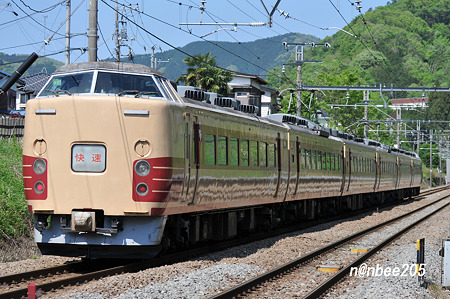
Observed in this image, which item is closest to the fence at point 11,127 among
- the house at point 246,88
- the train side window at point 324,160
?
the train side window at point 324,160

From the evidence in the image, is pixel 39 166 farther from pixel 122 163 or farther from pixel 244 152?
pixel 244 152

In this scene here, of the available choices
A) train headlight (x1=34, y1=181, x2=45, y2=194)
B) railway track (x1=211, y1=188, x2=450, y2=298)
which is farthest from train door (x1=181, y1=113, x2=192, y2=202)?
train headlight (x1=34, y1=181, x2=45, y2=194)

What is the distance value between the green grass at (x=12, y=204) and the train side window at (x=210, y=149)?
4.00 meters

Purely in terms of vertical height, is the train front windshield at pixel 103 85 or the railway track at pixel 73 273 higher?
the train front windshield at pixel 103 85

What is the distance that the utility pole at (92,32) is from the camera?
1528cm

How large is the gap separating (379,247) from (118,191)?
7151 millimetres

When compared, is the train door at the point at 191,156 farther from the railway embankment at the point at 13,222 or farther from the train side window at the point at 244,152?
the railway embankment at the point at 13,222

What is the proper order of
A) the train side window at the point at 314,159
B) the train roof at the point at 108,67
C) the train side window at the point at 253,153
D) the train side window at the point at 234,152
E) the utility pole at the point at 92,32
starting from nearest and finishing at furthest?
1. the train roof at the point at 108,67
2. the train side window at the point at 234,152
3. the utility pole at the point at 92,32
4. the train side window at the point at 253,153
5. the train side window at the point at 314,159

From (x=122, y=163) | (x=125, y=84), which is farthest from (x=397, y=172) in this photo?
(x=122, y=163)

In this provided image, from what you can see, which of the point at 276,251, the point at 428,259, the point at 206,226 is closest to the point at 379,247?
the point at 428,259

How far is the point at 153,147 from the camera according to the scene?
423 inches

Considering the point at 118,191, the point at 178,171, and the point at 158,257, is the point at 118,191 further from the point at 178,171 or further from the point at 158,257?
the point at 158,257

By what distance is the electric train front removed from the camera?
35.1 ft

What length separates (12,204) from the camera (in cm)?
1424
